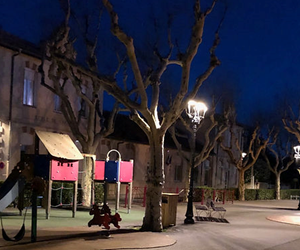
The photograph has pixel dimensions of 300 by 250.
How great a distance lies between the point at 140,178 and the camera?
31.4 meters

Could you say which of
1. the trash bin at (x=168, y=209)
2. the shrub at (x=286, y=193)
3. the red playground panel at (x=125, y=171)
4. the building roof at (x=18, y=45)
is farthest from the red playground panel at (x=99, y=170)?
the shrub at (x=286, y=193)

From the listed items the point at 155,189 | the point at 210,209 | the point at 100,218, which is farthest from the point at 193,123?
the point at 100,218

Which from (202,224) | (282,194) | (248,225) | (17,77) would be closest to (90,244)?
(202,224)

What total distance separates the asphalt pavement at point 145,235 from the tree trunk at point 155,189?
432mm

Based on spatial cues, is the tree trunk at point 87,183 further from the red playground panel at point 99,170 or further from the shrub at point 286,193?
the shrub at point 286,193

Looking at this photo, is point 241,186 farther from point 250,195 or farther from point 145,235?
point 145,235

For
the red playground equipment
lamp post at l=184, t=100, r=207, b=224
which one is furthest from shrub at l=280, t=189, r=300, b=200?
the red playground equipment

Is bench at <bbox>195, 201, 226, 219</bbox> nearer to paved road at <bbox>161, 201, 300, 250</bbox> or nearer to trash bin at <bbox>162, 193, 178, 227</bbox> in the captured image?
paved road at <bbox>161, 201, 300, 250</bbox>

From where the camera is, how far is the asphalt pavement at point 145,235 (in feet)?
36.4

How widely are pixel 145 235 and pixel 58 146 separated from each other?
5.04 metres

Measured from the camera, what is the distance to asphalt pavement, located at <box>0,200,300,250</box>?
11.1 metres

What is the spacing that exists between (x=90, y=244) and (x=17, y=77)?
12066mm

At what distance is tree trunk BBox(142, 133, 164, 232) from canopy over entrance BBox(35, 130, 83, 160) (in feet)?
11.2

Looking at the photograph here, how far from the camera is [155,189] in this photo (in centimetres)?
1379
